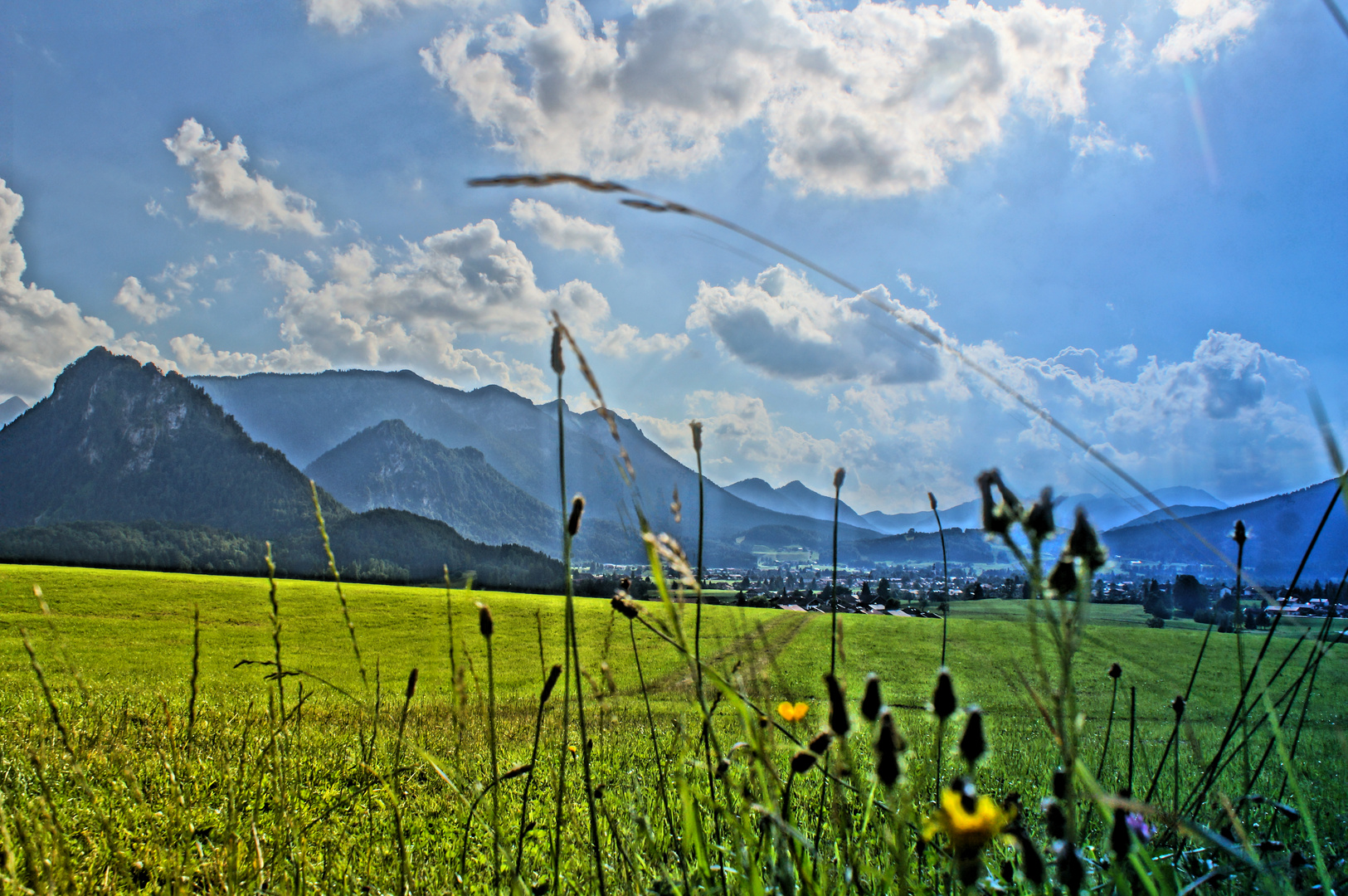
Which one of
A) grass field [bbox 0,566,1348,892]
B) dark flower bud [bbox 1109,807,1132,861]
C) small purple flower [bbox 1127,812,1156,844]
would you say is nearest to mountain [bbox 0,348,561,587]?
grass field [bbox 0,566,1348,892]

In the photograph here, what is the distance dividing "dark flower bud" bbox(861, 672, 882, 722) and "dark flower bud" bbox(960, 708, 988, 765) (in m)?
0.09

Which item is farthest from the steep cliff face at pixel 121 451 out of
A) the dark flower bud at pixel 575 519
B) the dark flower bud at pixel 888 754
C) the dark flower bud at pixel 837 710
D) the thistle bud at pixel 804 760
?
the dark flower bud at pixel 888 754

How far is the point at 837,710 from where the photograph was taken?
2.67 ft

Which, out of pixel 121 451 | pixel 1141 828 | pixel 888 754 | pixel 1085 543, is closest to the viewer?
pixel 888 754

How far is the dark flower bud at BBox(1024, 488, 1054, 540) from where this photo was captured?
2.58 ft

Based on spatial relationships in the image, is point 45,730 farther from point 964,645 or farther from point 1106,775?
point 964,645

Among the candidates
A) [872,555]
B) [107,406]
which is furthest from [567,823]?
[107,406]

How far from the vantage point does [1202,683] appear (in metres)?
14.1

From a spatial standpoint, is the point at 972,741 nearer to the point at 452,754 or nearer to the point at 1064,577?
the point at 1064,577

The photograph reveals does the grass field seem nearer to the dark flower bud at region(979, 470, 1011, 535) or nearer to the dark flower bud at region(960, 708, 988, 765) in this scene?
the dark flower bud at region(960, 708, 988, 765)

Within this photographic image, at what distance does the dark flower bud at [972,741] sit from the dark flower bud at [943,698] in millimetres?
23

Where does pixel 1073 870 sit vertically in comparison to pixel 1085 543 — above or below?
below

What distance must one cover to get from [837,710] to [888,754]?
121 mm

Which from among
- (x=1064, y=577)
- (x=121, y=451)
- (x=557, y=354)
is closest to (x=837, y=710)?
(x=1064, y=577)
